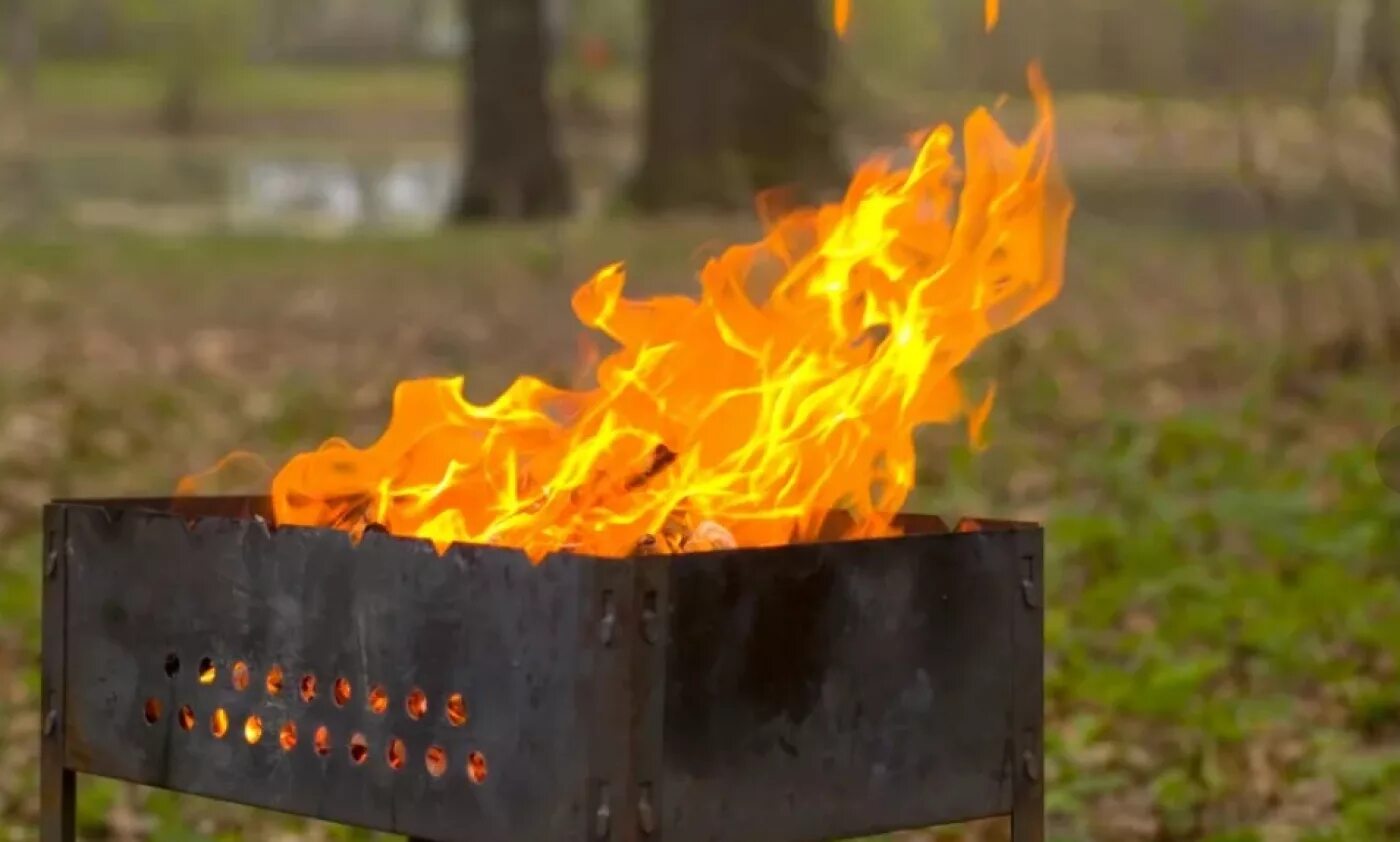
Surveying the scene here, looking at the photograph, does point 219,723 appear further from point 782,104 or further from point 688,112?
point 688,112

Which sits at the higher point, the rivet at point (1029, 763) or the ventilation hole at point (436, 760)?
the ventilation hole at point (436, 760)

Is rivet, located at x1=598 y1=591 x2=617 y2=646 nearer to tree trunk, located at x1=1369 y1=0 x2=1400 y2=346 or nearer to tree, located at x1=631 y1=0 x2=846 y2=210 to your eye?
tree trunk, located at x1=1369 y1=0 x2=1400 y2=346

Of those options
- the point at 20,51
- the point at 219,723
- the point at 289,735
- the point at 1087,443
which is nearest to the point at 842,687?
the point at 289,735

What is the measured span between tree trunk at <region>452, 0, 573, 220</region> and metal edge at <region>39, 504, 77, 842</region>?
1752 centimetres

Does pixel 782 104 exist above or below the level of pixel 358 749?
above

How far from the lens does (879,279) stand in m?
4.45

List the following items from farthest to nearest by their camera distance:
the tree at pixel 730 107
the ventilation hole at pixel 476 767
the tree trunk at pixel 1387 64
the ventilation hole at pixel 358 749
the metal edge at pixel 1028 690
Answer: the tree at pixel 730 107, the tree trunk at pixel 1387 64, the metal edge at pixel 1028 690, the ventilation hole at pixel 358 749, the ventilation hole at pixel 476 767

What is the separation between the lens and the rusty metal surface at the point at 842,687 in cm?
373

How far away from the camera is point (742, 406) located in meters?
4.30

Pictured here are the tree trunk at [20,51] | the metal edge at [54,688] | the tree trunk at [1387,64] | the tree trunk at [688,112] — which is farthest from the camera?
the tree trunk at [20,51]

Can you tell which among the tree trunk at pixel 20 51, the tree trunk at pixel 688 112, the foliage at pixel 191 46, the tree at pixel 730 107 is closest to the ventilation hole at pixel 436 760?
the tree at pixel 730 107

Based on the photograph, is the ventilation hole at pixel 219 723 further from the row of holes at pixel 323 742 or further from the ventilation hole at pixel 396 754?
the ventilation hole at pixel 396 754

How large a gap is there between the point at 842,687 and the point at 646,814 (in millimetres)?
409

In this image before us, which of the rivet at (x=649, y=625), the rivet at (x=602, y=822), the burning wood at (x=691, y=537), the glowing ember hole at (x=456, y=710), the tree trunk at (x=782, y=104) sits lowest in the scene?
the rivet at (x=602, y=822)
